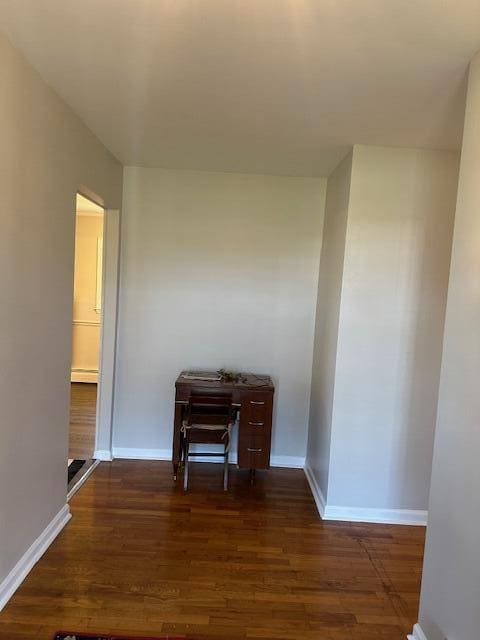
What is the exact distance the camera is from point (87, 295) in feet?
21.8

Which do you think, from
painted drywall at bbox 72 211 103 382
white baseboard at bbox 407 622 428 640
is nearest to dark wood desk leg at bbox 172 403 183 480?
white baseboard at bbox 407 622 428 640

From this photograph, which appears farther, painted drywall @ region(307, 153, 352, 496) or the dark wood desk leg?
the dark wood desk leg

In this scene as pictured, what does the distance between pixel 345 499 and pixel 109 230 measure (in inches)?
107

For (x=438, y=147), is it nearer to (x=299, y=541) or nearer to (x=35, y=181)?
(x=35, y=181)

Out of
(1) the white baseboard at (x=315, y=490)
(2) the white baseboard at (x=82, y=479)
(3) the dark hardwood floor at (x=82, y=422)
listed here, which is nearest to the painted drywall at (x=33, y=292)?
(2) the white baseboard at (x=82, y=479)

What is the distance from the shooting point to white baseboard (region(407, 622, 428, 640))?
1950 mm

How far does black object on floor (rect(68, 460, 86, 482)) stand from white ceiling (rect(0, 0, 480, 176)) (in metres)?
2.49

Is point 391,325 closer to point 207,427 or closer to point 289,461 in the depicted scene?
point 207,427

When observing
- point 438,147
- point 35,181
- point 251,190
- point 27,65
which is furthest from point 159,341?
point 438,147

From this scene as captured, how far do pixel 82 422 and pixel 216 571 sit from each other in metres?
2.87

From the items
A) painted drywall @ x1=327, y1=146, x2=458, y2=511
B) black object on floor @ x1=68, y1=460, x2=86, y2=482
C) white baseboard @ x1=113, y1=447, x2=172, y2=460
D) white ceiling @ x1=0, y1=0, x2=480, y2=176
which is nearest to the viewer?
white ceiling @ x1=0, y1=0, x2=480, y2=176

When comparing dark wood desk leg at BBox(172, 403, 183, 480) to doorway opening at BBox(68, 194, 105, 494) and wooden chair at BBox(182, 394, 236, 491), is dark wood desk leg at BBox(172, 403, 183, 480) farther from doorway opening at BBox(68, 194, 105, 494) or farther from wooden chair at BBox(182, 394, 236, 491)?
doorway opening at BBox(68, 194, 105, 494)

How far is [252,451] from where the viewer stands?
3.50 m

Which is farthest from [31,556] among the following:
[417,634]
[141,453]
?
[417,634]
